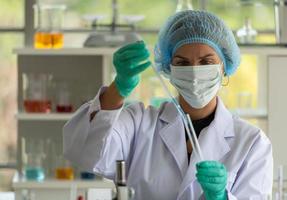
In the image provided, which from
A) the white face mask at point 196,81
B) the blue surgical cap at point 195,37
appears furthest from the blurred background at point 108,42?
the white face mask at point 196,81

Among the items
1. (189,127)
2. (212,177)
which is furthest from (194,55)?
(212,177)

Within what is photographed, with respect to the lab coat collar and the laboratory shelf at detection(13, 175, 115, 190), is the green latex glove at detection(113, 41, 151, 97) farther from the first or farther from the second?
the laboratory shelf at detection(13, 175, 115, 190)

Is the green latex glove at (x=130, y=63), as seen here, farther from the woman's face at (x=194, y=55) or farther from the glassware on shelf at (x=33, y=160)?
the glassware on shelf at (x=33, y=160)

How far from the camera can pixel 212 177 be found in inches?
81.4

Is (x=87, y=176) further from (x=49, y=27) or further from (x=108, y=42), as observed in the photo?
(x=49, y=27)

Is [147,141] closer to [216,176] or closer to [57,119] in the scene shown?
[216,176]

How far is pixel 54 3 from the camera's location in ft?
15.9

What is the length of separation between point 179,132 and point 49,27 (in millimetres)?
2221

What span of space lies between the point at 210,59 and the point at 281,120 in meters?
2.08

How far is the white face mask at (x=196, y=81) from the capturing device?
2.29 m

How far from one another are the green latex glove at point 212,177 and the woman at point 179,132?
0.52 ft

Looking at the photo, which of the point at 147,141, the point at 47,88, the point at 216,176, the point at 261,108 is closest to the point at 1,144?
the point at 47,88

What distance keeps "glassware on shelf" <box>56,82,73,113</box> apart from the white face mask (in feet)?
6.92

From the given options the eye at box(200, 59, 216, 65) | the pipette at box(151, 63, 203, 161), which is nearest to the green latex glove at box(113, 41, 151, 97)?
the pipette at box(151, 63, 203, 161)
